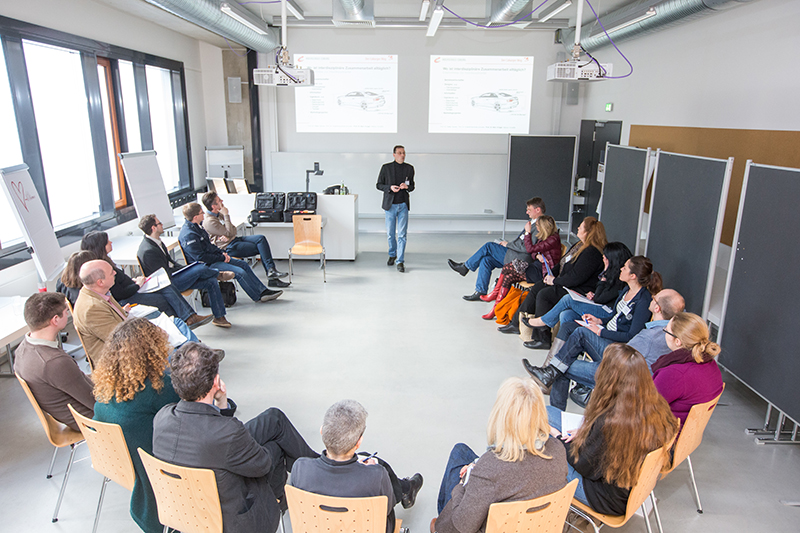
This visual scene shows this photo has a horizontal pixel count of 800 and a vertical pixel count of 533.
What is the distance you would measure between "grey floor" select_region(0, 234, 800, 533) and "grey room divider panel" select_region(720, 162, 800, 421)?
1.47 feet

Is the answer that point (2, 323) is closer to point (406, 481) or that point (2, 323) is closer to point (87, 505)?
point (87, 505)

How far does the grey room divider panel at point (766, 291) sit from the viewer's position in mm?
3035

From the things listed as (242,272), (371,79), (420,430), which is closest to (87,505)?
(420,430)

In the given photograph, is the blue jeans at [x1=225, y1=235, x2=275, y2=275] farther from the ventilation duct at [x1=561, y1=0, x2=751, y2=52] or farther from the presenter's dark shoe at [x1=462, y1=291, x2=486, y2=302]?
the ventilation duct at [x1=561, y1=0, x2=751, y2=52]

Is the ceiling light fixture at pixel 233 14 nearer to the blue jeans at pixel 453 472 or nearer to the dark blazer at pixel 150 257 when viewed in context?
the dark blazer at pixel 150 257

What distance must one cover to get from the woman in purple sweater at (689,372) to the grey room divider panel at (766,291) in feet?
2.70

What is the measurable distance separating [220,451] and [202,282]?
3326 mm

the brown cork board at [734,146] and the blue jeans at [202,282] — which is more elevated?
the brown cork board at [734,146]

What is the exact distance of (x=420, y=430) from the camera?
3.42m

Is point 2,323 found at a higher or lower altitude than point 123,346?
lower

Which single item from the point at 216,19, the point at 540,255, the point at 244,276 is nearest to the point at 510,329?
the point at 540,255

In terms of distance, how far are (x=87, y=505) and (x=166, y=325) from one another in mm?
1211

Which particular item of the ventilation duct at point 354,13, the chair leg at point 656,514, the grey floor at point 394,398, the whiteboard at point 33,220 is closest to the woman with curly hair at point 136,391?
the grey floor at point 394,398

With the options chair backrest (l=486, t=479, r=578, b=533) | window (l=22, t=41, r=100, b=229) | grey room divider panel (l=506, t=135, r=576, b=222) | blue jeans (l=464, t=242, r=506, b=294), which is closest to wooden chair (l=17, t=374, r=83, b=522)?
chair backrest (l=486, t=479, r=578, b=533)
